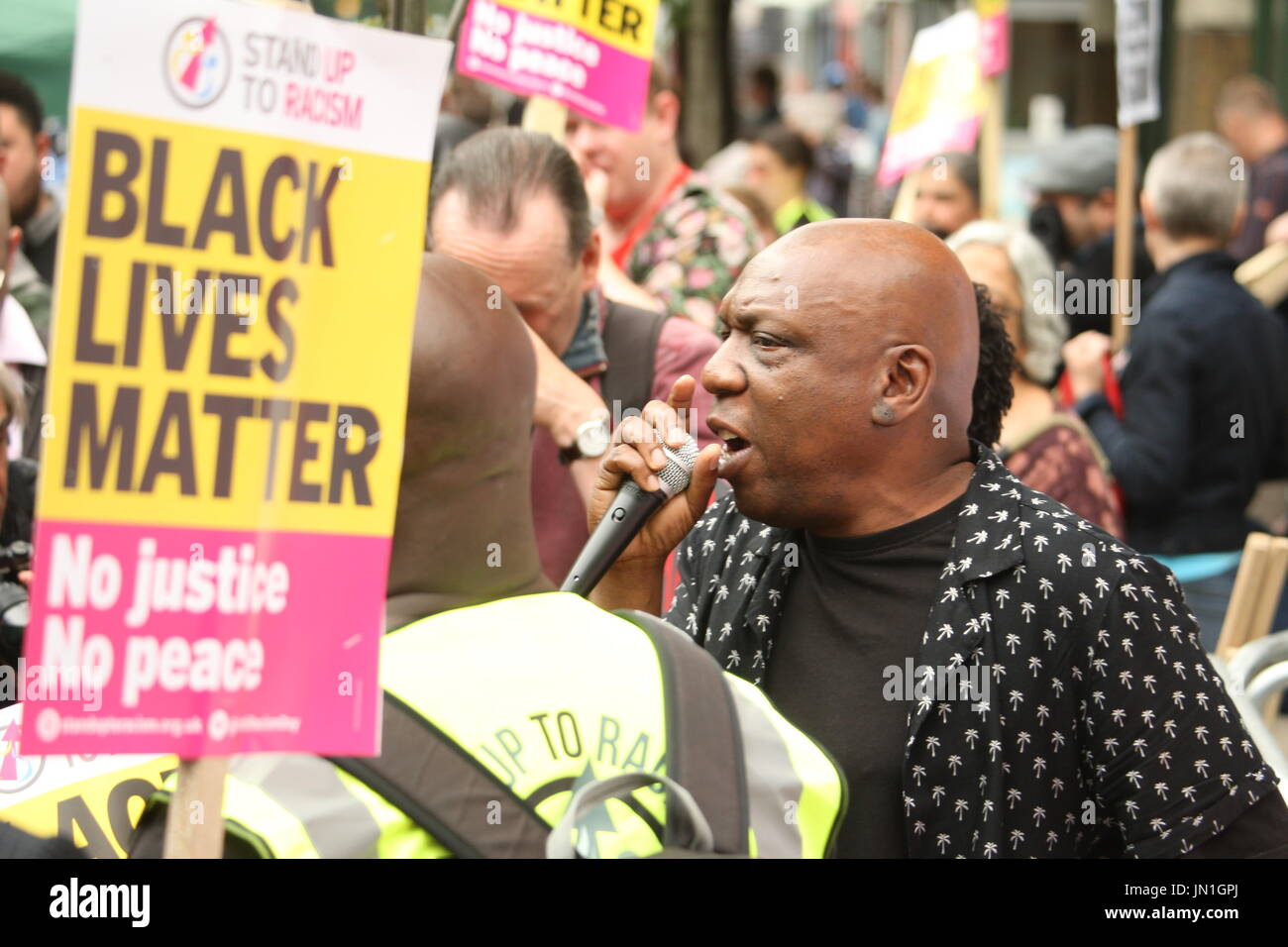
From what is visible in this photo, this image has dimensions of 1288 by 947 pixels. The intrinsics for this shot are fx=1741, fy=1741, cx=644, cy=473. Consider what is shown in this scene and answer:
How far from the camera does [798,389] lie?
2518 mm

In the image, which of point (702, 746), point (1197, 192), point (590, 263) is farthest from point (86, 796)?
point (1197, 192)

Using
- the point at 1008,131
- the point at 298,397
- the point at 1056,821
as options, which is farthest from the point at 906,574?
the point at 1008,131

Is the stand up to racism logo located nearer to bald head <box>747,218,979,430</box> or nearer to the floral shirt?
bald head <box>747,218,979,430</box>

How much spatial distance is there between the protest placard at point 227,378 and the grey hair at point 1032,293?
308 cm

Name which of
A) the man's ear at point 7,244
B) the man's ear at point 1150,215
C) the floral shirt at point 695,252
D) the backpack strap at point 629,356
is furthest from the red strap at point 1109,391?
the man's ear at point 7,244

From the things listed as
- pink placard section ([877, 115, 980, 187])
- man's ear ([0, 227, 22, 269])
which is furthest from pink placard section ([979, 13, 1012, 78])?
man's ear ([0, 227, 22, 269])

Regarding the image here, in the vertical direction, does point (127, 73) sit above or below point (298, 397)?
above

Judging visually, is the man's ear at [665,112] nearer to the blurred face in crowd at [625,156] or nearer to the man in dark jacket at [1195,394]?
the blurred face in crowd at [625,156]

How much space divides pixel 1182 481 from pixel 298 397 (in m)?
4.34

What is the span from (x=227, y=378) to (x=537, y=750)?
0.50 metres

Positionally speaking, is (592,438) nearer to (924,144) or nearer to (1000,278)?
(1000,278)

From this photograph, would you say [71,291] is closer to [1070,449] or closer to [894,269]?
[894,269]

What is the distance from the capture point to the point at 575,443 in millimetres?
3598

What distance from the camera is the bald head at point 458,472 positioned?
7.30 ft
